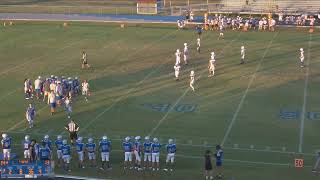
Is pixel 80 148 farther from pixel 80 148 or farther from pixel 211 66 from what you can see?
pixel 211 66

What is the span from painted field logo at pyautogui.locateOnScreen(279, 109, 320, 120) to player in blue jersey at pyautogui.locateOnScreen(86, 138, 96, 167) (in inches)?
335

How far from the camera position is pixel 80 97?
86.6ft

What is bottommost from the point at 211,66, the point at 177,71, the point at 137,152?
the point at 137,152

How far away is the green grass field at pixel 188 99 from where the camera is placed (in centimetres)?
1970

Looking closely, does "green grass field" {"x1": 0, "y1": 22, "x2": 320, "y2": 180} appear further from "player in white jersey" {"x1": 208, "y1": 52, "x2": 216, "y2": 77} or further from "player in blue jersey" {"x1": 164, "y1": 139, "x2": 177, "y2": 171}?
"player in white jersey" {"x1": 208, "y1": 52, "x2": 216, "y2": 77}

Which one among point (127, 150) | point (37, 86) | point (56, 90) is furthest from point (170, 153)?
point (37, 86)

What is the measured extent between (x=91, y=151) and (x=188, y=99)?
8619 mm

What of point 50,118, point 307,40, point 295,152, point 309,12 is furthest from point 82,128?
point 309,12

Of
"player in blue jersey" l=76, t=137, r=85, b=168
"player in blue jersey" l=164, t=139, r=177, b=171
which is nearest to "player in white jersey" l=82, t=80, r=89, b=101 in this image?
"player in blue jersey" l=76, t=137, r=85, b=168

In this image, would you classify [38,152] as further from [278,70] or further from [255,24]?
[255,24]

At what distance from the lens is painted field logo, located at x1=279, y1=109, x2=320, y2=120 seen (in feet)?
76.8

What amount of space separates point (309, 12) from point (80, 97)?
3277cm

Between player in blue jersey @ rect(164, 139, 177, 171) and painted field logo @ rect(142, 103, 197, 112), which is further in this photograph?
painted field logo @ rect(142, 103, 197, 112)

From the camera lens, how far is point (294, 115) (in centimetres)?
2378
